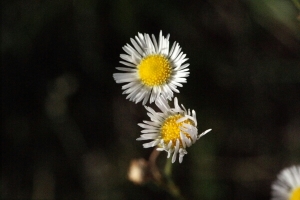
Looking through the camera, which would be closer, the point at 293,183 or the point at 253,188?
the point at 293,183

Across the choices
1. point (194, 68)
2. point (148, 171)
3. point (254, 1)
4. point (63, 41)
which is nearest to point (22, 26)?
point (63, 41)

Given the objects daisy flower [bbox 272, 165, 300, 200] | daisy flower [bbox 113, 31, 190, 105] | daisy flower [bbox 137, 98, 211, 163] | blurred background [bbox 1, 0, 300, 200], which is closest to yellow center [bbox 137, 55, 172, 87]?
daisy flower [bbox 113, 31, 190, 105]

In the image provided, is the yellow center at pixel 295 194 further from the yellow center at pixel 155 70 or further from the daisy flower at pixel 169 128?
the yellow center at pixel 155 70

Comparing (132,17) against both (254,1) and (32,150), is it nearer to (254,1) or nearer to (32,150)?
(254,1)

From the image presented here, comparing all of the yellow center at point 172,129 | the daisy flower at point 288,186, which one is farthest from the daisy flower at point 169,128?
the daisy flower at point 288,186

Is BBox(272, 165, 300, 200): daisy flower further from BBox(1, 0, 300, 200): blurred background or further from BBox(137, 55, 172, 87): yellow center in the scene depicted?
BBox(137, 55, 172, 87): yellow center

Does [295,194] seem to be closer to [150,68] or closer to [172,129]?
[172,129]

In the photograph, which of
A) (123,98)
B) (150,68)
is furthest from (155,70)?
(123,98)
